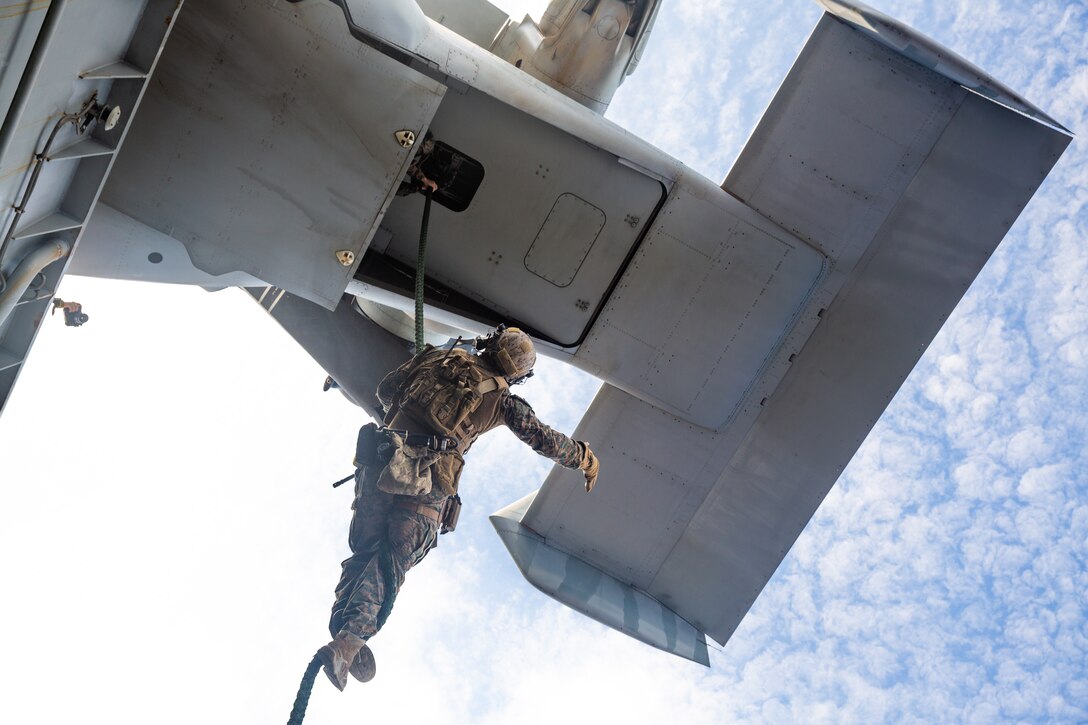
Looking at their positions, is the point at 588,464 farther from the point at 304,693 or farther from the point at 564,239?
the point at 304,693

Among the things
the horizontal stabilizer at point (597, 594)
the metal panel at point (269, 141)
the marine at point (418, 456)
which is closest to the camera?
the metal panel at point (269, 141)

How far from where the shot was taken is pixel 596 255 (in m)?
8.38

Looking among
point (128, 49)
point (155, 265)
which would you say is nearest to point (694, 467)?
point (155, 265)

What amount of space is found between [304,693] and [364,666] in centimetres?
74

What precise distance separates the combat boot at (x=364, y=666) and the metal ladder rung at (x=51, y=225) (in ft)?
11.6

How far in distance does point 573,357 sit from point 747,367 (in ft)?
5.79

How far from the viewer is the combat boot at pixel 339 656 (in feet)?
20.6

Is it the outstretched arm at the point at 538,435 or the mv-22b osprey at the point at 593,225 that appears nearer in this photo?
the mv-22b osprey at the point at 593,225

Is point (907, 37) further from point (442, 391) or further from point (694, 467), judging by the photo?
point (442, 391)

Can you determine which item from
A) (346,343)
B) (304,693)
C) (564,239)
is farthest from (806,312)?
(304,693)

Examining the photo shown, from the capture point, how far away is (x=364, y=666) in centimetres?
669

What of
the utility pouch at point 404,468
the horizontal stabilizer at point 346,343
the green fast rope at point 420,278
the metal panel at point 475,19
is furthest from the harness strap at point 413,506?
the metal panel at point 475,19

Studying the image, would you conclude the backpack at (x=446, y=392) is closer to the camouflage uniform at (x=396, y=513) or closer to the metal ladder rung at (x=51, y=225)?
the camouflage uniform at (x=396, y=513)

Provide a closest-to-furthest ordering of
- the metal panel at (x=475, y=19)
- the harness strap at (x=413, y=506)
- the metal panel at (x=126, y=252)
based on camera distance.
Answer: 1. the metal panel at (x=126, y=252)
2. the harness strap at (x=413, y=506)
3. the metal panel at (x=475, y=19)
